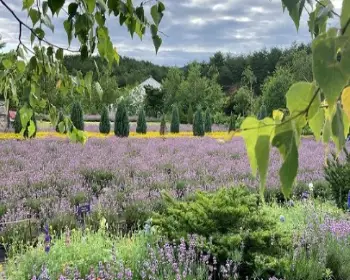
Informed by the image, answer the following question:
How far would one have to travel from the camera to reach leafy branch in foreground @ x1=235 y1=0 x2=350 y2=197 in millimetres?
427

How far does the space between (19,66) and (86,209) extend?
3566 millimetres

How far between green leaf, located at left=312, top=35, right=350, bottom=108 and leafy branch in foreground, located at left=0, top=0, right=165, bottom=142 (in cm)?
93

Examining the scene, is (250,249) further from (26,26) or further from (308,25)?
(308,25)

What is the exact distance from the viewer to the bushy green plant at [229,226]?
4.07m

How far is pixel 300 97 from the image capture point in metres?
0.50

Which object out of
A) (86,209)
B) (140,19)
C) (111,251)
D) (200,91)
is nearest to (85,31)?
(140,19)

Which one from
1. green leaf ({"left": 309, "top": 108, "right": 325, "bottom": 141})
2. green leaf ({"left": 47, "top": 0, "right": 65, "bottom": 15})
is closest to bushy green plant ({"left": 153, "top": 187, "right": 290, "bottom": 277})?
green leaf ({"left": 47, "top": 0, "right": 65, "bottom": 15})

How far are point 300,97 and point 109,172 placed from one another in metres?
9.80

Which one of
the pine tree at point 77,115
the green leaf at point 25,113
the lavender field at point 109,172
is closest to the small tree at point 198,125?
the pine tree at point 77,115

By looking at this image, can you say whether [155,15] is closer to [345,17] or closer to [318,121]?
[318,121]

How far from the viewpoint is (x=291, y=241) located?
4.32m

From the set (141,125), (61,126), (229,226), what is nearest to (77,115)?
(141,125)

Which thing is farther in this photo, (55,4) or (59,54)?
(59,54)

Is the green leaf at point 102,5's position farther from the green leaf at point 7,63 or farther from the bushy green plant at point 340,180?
the bushy green plant at point 340,180
